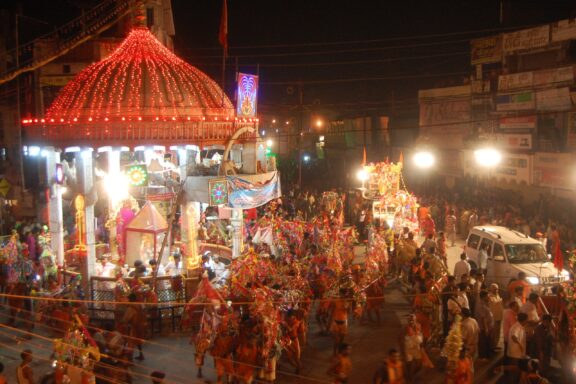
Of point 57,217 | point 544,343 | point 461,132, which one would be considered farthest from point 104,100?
point 461,132

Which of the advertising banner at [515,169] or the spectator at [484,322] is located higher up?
the advertising banner at [515,169]

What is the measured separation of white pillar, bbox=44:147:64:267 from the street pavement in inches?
99.5

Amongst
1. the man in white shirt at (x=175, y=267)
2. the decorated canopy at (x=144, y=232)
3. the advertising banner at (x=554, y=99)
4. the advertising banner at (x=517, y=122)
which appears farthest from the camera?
the advertising banner at (x=517, y=122)

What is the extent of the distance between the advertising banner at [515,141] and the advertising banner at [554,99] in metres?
1.38

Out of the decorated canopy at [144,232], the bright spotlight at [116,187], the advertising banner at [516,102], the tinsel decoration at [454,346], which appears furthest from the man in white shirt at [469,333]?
the advertising banner at [516,102]

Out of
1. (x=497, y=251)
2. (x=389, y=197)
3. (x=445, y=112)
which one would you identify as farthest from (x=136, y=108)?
(x=445, y=112)

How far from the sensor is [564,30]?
23.9m

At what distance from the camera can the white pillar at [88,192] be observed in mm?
15539

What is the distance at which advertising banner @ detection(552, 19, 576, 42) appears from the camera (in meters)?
23.5

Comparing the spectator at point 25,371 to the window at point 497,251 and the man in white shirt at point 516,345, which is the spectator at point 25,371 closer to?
the man in white shirt at point 516,345

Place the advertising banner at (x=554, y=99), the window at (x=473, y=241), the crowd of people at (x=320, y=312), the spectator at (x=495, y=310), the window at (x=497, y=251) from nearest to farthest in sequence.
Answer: the crowd of people at (x=320, y=312) < the spectator at (x=495, y=310) < the window at (x=497, y=251) < the window at (x=473, y=241) < the advertising banner at (x=554, y=99)

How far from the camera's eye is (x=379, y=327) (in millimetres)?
13727

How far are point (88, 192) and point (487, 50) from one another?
73.4ft

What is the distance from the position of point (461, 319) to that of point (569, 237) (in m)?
11.0
